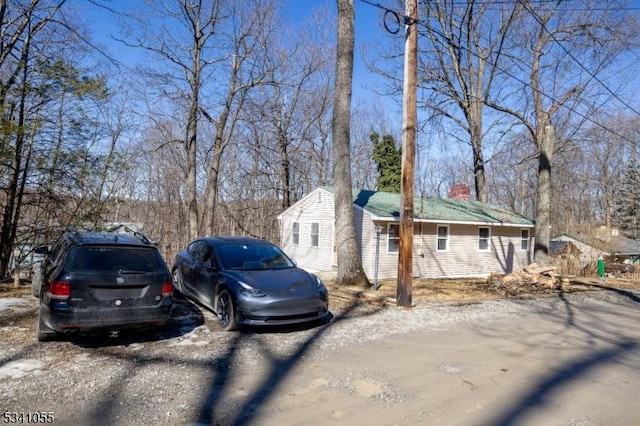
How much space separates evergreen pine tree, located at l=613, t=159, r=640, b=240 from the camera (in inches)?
1848

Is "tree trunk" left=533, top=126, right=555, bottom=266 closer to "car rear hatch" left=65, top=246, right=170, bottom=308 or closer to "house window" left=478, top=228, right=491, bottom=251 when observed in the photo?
"house window" left=478, top=228, right=491, bottom=251

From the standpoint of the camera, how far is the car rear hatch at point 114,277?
17.7 feet

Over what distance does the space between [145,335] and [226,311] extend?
1239mm

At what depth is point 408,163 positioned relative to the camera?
30.4 feet

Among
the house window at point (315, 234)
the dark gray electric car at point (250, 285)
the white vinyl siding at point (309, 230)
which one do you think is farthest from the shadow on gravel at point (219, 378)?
the house window at point (315, 234)

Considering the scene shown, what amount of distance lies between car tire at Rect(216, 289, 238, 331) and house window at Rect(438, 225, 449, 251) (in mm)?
13077

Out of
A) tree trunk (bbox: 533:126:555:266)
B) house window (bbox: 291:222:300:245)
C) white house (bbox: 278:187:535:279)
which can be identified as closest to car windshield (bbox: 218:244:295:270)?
white house (bbox: 278:187:535:279)

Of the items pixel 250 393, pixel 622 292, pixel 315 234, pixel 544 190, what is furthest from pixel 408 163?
pixel 544 190

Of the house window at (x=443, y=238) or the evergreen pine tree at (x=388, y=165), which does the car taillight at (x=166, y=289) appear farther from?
the evergreen pine tree at (x=388, y=165)

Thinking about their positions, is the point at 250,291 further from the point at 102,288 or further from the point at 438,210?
the point at 438,210

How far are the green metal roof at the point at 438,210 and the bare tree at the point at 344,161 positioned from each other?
14.6ft

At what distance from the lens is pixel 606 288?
46.8 feet

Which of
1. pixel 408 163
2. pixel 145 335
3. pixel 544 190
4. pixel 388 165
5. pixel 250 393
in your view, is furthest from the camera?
pixel 388 165

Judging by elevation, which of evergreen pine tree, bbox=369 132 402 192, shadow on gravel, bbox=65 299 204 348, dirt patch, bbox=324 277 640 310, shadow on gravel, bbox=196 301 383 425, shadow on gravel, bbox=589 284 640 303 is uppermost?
evergreen pine tree, bbox=369 132 402 192
